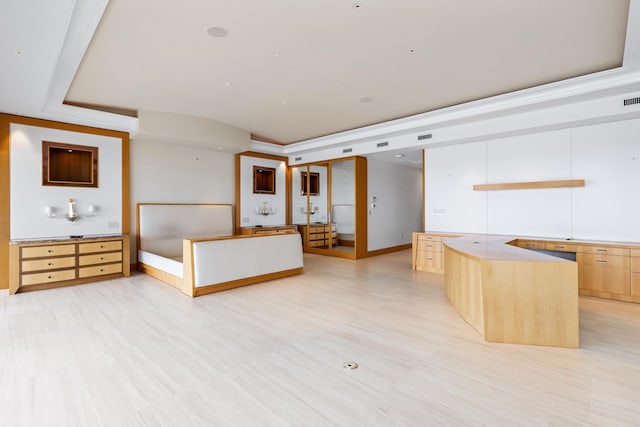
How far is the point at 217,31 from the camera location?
3.23 m

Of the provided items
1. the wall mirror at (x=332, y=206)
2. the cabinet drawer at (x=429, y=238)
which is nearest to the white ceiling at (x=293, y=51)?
the cabinet drawer at (x=429, y=238)

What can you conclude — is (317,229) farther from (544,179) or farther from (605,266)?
(605,266)

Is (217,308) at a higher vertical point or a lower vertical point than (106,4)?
lower

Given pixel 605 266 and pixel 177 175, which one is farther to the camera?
pixel 177 175

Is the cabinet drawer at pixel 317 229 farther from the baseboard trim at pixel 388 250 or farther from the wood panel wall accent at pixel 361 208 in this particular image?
the baseboard trim at pixel 388 250

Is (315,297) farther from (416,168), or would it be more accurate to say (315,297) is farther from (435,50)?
(416,168)

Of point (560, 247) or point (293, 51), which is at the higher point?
point (293, 51)

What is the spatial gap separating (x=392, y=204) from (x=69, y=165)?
747 cm

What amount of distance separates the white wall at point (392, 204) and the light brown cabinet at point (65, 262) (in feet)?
18.3

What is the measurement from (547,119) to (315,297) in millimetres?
4556

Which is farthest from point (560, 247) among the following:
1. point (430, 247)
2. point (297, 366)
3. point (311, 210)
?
point (311, 210)

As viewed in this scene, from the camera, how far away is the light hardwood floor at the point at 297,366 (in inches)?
75.2

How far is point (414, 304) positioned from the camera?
4.07 m

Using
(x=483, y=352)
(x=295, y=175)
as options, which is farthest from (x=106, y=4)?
(x=295, y=175)
